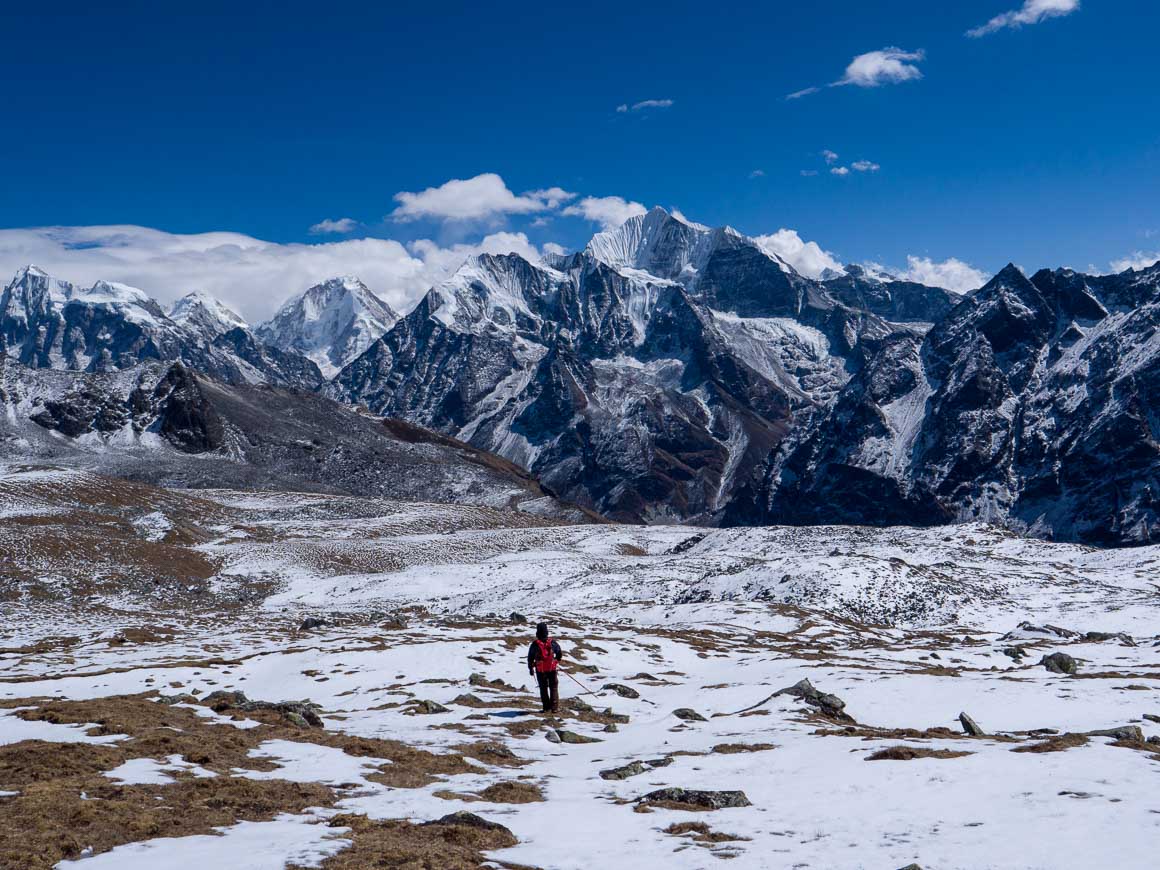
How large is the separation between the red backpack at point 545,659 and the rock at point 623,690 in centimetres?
441

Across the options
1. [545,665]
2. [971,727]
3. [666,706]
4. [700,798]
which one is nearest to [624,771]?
[700,798]

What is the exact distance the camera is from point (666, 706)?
26359 mm

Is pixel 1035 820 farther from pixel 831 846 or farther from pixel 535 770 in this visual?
pixel 535 770

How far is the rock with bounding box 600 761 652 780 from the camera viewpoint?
1653 centimetres

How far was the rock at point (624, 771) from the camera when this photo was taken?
1653 centimetres

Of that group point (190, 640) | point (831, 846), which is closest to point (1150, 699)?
point (831, 846)

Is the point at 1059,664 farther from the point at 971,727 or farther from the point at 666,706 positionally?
the point at 666,706

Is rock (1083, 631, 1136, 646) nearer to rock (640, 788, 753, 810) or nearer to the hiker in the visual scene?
the hiker

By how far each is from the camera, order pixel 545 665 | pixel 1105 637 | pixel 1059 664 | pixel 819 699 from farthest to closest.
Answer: pixel 1105 637, pixel 1059 664, pixel 545 665, pixel 819 699

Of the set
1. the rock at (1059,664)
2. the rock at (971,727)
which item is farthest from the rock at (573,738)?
the rock at (1059,664)

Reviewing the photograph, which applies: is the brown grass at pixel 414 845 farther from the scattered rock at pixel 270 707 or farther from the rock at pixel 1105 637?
the rock at pixel 1105 637

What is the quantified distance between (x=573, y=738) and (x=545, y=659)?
3.62 metres

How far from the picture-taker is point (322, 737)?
19.9m

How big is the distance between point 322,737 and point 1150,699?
73.2ft
